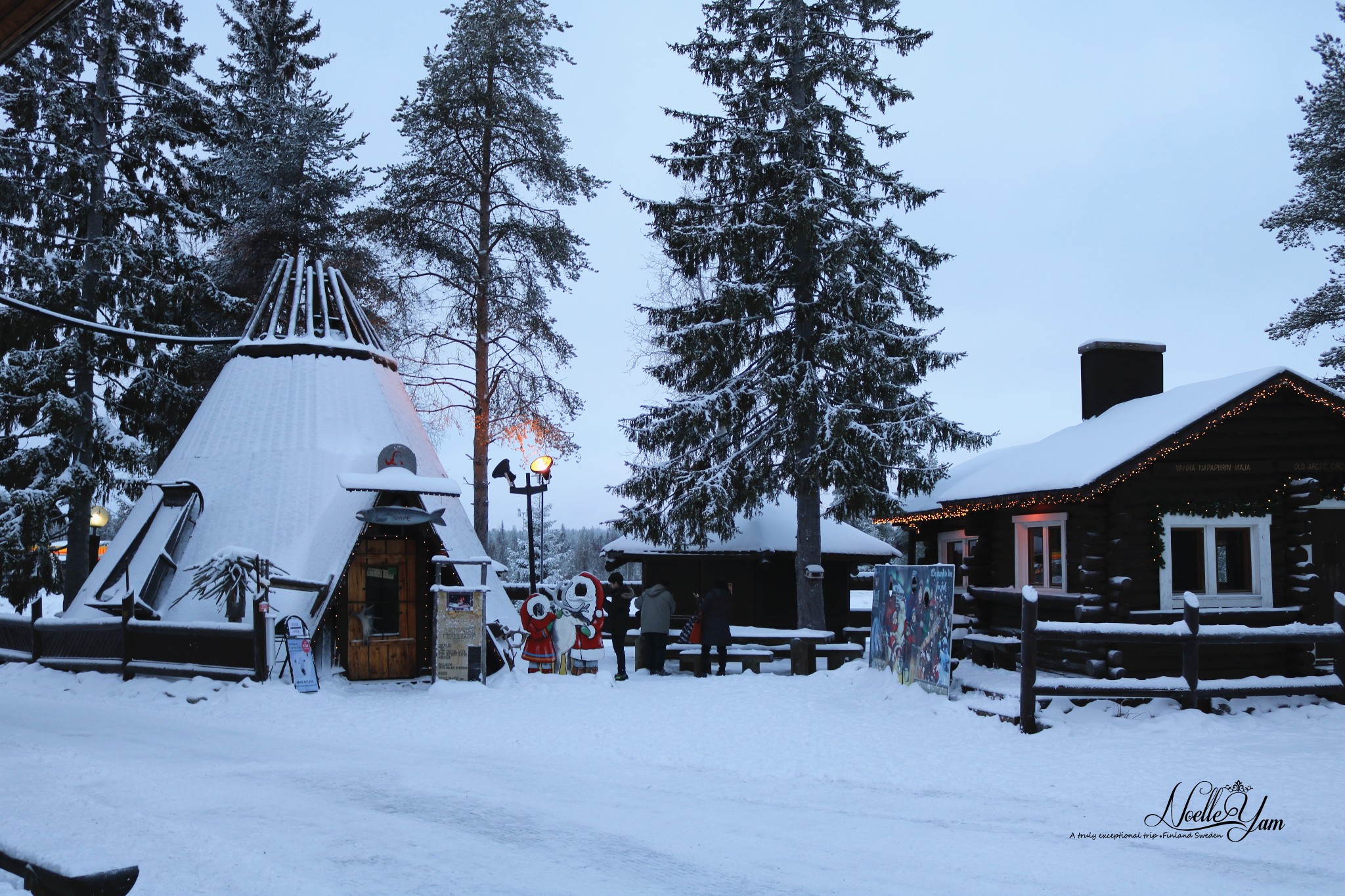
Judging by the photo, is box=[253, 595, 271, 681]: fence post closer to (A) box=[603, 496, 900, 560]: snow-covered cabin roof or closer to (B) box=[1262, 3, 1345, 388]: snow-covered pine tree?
(A) box=[603, 496, 900, 560]: snow-covered cabin roof

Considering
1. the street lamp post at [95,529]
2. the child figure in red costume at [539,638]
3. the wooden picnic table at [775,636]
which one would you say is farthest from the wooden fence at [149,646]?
the wooden picnic table at [775,636]

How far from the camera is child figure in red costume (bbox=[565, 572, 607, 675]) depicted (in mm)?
17344

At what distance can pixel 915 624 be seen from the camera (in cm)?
1336

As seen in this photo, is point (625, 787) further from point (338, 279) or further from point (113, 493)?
point (113, 493)

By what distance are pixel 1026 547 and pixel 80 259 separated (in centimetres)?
2068

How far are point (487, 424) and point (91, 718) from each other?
46.5 feet

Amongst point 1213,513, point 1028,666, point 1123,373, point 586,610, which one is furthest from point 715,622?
point 1123,373

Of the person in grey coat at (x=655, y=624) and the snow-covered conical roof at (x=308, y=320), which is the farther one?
the snow-covered conical roof at (x=308, y=320)

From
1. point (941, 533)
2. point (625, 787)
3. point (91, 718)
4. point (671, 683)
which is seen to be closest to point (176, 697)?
point (91, 718)

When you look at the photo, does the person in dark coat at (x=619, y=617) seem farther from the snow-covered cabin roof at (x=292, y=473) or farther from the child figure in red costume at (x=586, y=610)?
the snow-covered cabin roof at (x=292, y=473)

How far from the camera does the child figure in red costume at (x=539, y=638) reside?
1565 centimetres

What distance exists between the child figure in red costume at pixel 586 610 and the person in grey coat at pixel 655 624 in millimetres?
1052

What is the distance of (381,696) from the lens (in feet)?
45.1

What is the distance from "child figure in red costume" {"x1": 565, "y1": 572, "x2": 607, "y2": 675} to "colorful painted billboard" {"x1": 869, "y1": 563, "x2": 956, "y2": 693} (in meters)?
5.02
